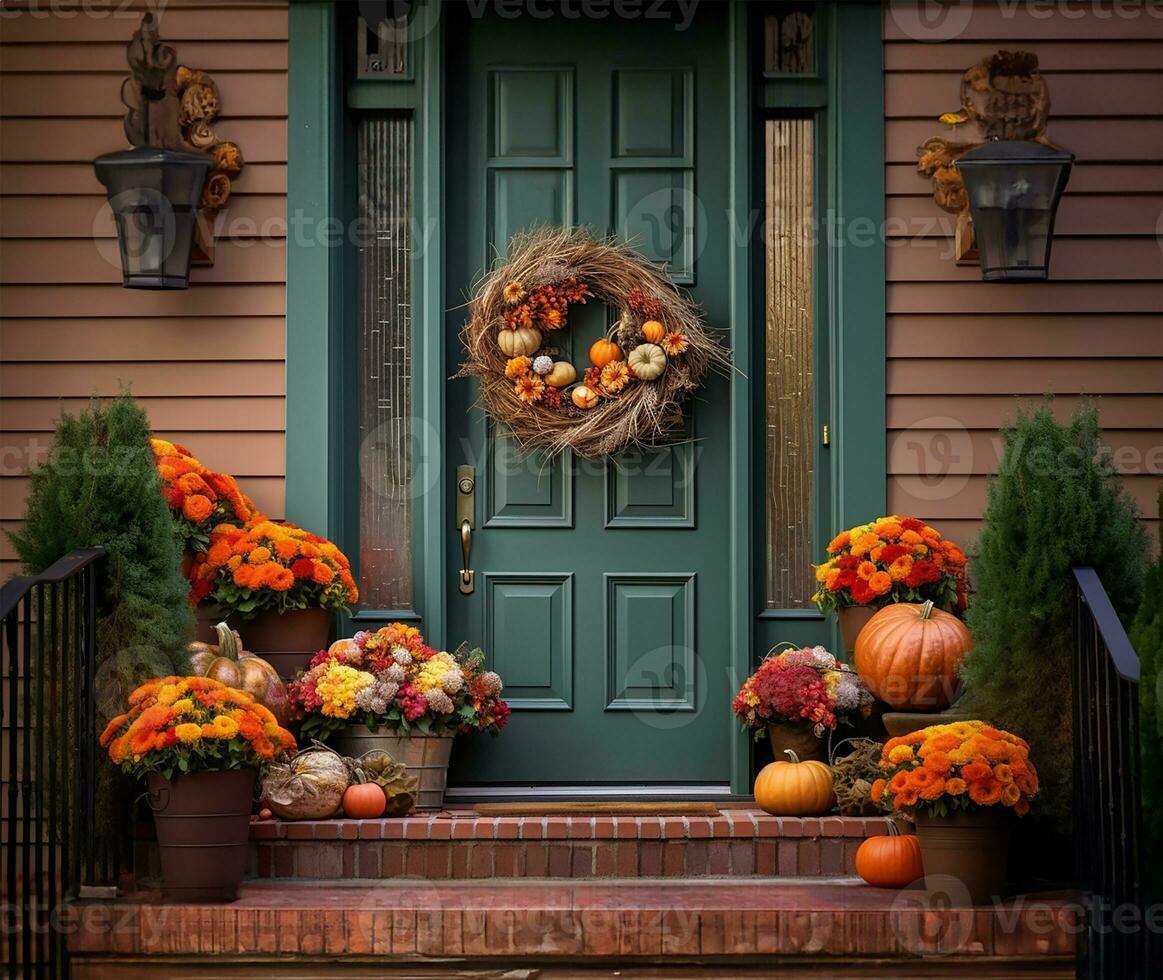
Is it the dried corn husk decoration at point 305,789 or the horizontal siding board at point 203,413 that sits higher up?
the horizontal siding board at point 203,413

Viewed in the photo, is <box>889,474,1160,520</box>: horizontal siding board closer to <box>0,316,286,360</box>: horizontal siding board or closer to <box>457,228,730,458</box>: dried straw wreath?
<box>457,228,730,458</box>: dried straw wreath

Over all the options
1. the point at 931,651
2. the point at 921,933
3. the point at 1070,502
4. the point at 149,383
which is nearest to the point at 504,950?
the point at 921,933

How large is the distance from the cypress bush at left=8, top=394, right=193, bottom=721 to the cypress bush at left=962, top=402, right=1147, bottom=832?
7.99 feet

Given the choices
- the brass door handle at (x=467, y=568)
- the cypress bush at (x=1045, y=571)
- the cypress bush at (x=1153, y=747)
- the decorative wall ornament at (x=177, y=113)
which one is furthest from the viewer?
the brass door handle at (x=467, y=568)

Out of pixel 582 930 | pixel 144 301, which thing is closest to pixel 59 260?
pixel 144 301

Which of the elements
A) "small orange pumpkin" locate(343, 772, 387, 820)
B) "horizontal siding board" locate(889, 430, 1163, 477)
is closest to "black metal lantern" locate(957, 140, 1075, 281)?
"horizontal siding board" locate(889, 430, 1163, 477)

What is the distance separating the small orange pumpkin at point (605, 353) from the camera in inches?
213

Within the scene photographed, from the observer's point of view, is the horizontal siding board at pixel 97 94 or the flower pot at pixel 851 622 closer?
the flower pot at pixel 851 622

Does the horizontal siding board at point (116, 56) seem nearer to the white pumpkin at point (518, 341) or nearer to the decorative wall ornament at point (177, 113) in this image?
the decorative wall ornament at point (177, 113)

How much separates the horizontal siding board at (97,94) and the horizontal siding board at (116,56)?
21mm

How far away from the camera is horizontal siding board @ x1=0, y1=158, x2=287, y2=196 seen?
5508 mm

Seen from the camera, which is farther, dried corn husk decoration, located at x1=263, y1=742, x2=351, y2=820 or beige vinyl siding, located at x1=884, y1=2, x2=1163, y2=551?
beige vinyl siding, located at x1=884, y1=2, x2=1163, y2=551

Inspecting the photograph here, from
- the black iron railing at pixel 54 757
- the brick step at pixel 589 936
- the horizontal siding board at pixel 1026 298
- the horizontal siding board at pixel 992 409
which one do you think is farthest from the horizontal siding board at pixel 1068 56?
the black iron railing at pixel 54 757

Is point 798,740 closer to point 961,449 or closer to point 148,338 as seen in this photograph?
point 961,449
